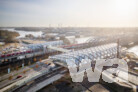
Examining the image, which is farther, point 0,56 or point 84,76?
point 0,56

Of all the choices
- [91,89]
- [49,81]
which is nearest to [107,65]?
[91,89]

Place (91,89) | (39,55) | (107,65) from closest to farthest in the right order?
(91,89), (107,65), (39,55)

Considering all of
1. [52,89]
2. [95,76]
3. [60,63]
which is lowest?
[52,89]

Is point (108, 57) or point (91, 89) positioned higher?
point (108, 57)

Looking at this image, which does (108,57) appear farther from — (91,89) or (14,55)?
(14,55)

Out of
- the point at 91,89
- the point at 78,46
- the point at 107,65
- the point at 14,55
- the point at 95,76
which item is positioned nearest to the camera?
the point at 91,89

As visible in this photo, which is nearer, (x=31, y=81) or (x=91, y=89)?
(x=91, y=89)

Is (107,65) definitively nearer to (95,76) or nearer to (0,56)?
(95,76)

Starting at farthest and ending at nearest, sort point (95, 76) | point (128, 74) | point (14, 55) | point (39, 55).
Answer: point (39, 55) → point (14, 55) → point (128, 74) → point (95, 76)

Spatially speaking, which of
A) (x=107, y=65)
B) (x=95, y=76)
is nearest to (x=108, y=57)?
(x=107, y=65)
